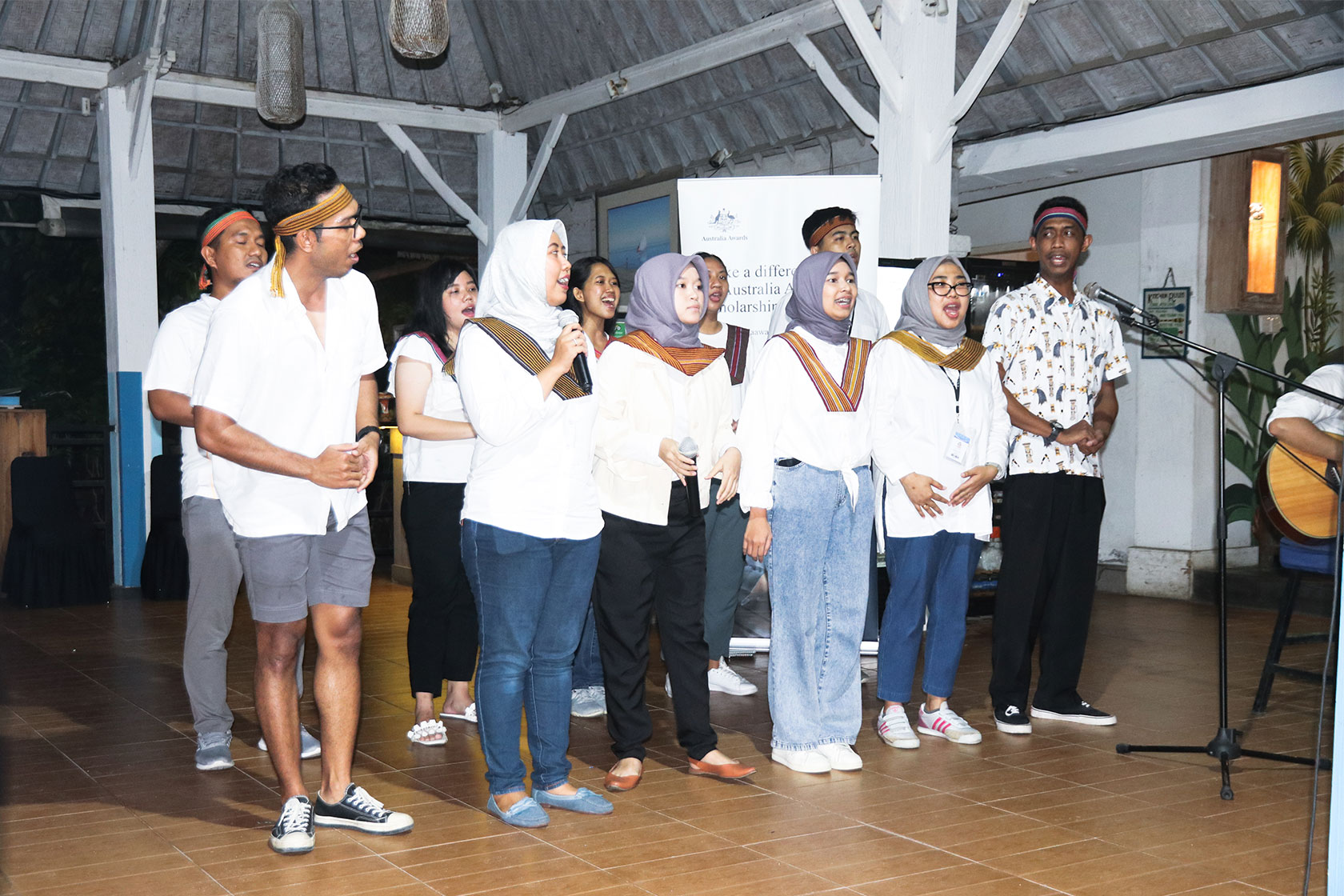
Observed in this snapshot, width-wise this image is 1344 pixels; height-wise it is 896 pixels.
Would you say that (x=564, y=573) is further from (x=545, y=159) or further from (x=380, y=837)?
(x=545, y=159)

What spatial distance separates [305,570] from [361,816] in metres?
0.68

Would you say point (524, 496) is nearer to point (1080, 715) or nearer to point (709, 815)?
point (709, 815)

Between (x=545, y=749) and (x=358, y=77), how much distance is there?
8025 millimetres

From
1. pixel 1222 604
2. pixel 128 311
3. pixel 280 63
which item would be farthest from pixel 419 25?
pixel 1222 604

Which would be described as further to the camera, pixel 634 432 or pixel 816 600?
pixel 816 600

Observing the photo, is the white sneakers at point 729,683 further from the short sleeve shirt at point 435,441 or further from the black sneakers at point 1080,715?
the short sleeve shirt at point 435,441

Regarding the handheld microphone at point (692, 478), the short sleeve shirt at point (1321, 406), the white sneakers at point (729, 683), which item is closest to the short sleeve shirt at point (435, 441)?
the handheld microphone at point (692, 478)

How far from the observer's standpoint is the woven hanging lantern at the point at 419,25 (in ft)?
20.9

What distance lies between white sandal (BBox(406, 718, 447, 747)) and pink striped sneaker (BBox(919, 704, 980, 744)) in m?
1.64

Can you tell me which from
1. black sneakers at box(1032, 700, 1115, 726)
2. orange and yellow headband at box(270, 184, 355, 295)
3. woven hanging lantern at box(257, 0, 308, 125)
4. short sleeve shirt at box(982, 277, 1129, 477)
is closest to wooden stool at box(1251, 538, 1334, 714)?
black sneakers at box(1032, 700, 1115, 726)

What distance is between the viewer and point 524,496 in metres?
3.33

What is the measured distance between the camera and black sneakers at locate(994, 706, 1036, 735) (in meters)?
4.52

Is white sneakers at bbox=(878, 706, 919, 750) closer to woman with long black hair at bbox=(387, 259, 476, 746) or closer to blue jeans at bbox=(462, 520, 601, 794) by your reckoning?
blue jeans at bbox=(462, 520, 601, 794)

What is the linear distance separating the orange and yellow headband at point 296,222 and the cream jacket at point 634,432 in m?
0.89
